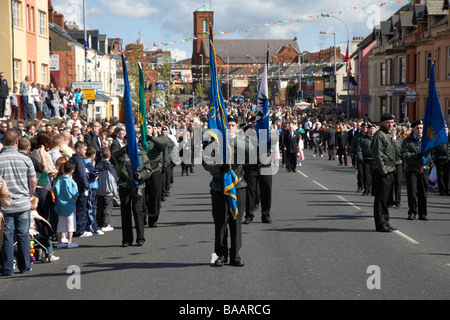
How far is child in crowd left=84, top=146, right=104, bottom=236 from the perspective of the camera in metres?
12.1

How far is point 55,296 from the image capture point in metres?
7.32

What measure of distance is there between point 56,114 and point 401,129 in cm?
1718

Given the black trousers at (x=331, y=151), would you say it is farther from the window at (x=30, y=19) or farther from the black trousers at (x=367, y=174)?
the window at (x=30, y=19)

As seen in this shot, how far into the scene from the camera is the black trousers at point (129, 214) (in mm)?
10586

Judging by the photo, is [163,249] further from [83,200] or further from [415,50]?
[415,50]

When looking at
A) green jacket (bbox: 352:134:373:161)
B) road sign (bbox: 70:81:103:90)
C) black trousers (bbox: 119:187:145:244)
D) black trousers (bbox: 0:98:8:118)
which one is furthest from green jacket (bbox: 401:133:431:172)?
road sign (bbox: 70:81:103:90)

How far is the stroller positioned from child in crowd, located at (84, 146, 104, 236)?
8.01ft

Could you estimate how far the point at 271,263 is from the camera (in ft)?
29.3

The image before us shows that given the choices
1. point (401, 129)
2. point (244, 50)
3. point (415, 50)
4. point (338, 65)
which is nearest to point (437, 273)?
point (401, 129)

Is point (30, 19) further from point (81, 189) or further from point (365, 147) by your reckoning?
point (81, 189)

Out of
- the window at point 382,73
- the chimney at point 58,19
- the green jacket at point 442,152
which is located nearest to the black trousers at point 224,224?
the green jacket at point 442,152

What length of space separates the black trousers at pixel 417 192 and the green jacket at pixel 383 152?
5.16 feet

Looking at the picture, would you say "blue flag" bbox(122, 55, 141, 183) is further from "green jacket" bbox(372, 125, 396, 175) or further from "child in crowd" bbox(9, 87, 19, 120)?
"child in crowd" bbox(9, 87, 19, 120)

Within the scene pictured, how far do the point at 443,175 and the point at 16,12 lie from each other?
26.2 metres
